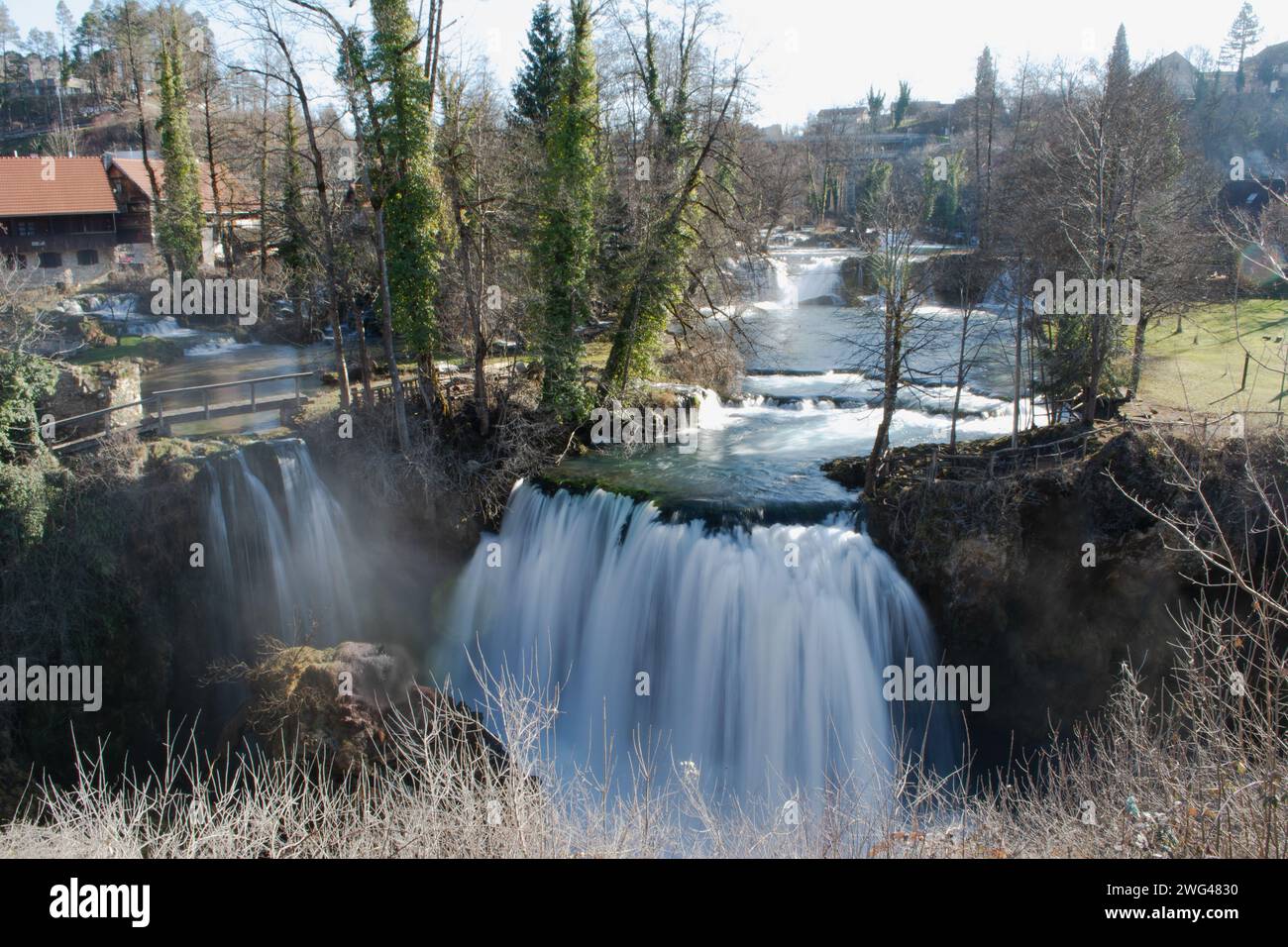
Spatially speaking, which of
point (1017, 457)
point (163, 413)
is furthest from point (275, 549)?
point (1017, 457)

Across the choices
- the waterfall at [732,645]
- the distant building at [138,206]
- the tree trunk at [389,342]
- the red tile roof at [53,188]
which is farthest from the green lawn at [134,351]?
the waterfall at [732,645]

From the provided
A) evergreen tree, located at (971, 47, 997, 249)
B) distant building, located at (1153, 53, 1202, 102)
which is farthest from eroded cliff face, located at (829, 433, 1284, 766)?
distant building, located at (1153, 53, 1202, 102)

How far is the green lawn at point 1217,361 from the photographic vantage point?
18.8 m

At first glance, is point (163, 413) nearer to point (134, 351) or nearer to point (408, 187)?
point (408, 187)

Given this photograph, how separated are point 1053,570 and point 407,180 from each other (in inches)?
616

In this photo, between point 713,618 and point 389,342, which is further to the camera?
point 389,342

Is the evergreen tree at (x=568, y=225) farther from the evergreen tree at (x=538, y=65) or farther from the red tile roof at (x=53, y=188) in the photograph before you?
the red tile roof at (x=53, y=188)

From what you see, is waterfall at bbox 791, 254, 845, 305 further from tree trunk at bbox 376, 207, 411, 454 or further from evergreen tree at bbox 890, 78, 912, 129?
evergreen tree at bbox 890, 78, 912, 129

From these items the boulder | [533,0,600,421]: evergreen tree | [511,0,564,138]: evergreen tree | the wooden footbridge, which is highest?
[511,0,564,138]: evergreen tree

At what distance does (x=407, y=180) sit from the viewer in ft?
65.7

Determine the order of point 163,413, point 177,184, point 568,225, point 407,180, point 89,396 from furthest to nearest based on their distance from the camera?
point 177,184 < point 89,396 < point 568,225 < point 163,413 < point 407,180

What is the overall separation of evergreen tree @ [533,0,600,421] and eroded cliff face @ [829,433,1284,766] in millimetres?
8644

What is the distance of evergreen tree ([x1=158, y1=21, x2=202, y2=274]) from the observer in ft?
117
